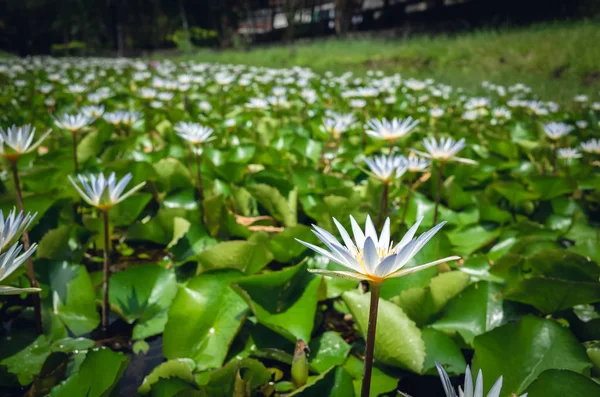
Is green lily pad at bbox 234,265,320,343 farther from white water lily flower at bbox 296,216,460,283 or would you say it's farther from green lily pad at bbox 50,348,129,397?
white water lily flower at bbox 296,216,460,283

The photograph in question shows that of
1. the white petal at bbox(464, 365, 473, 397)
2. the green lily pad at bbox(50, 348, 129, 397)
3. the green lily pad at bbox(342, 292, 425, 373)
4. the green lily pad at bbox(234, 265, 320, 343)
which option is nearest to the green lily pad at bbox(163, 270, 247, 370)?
the green lily pad at bbox(234, 265, 320, 343)

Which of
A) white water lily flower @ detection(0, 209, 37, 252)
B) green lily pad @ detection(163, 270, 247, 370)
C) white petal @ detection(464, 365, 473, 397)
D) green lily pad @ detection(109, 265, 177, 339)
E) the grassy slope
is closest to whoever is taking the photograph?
white petal @ detection(464, 365, 473, 397)

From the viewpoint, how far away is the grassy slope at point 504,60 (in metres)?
5.27

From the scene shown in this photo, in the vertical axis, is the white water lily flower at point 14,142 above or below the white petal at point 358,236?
above

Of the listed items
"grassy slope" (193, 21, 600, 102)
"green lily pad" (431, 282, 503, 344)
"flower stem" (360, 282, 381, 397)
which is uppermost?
"grassy slope" (193, 21, 600, 102)

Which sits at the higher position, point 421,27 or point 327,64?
point 421,27

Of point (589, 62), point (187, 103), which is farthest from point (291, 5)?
point (187, 103)

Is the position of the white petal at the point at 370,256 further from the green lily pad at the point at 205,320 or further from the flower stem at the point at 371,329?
the green lily pad at the point at 205,320

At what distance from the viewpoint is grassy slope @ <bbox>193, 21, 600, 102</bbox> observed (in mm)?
5266

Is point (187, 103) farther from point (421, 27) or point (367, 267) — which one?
point (421, 27)

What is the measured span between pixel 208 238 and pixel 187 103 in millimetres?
2264

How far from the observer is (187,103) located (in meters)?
3.19

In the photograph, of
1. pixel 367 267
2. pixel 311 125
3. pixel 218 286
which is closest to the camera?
pixel 367 267

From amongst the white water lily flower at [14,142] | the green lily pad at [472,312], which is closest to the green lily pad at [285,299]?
the green lily pad at [472,312]
